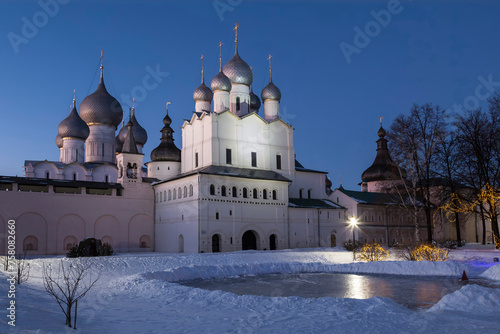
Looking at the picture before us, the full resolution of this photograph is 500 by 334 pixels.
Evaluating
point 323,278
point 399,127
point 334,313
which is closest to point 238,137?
point 399,127

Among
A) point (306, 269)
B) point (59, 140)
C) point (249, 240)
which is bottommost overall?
point (306, 269)

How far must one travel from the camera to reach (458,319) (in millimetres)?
9945

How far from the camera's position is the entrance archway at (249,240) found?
39625 mm

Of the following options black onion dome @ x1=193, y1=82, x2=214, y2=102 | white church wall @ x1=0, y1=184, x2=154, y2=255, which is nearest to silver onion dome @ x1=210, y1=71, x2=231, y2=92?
black onion dome @ x1=193, y1=82, x2=214, y2=102

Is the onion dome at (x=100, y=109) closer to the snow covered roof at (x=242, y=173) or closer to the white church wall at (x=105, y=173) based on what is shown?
the white church wall at (x=105, y=173)

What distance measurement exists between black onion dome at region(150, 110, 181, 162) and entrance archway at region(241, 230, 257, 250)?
1122 centimetres

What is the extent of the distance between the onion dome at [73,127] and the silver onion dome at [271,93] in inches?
A: 703

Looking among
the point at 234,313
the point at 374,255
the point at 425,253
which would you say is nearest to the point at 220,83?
the point at 374,255

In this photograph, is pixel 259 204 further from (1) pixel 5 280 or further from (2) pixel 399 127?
(1) pixel 5 280

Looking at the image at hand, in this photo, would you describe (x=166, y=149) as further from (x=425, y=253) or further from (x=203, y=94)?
(x=425, y=253)

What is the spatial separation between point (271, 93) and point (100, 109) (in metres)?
17.4

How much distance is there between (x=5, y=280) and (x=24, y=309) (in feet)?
16.7

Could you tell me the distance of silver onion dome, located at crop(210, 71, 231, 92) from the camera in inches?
1727

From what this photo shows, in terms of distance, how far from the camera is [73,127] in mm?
48500
